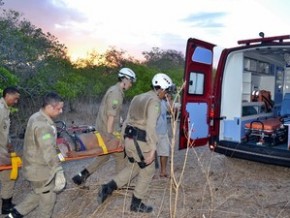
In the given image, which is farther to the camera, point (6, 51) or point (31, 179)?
point (6, 51)

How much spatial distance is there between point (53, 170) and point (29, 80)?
5.89 metres

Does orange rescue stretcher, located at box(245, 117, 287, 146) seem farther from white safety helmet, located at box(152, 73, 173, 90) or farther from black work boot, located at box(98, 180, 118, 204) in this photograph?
Answer: black work boot, located at box(98, 180, 118, 204)

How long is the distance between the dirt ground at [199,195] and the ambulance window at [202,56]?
5.64 ft

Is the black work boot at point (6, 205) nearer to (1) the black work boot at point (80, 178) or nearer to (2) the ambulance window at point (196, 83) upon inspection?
(1) the black work boot at point (80, 178)

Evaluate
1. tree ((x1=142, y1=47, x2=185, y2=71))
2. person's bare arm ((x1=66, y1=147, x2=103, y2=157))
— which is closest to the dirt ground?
person's bare arm ((x1=66, y1=147, x2=103, y2=157))

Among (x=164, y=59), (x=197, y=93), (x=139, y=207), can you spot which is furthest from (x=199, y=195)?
(x=164, y=59)

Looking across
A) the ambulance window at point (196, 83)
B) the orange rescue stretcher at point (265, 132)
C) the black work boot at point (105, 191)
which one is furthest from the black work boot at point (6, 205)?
the orange rescue stretcher at point (265, 132)

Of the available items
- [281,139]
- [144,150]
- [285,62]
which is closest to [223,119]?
[281,139]

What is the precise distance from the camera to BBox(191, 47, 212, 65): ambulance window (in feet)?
22.1

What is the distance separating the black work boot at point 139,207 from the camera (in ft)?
16.5

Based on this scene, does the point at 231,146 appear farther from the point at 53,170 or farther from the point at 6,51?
the point at 6,51

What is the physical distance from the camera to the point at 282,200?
5703 millimetres

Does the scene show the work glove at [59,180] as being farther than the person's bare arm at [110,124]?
No

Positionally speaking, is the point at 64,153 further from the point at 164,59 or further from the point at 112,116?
the point at 164,59
